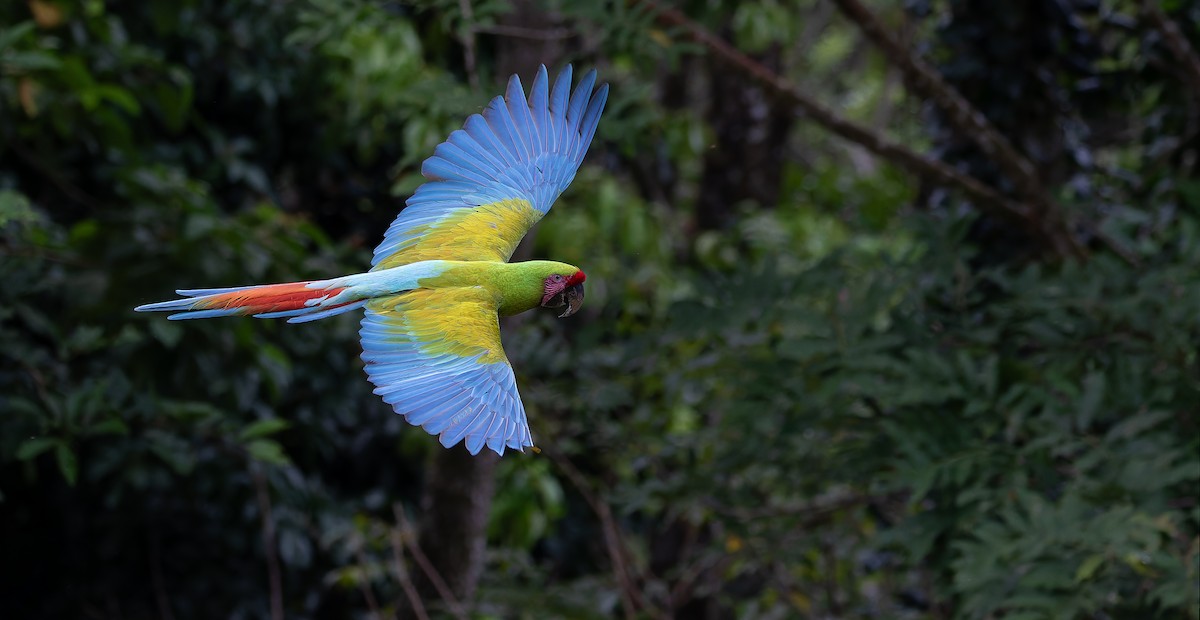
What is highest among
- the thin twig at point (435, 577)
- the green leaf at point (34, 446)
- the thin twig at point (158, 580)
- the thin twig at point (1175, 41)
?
the thin twig at point (1175, 41)

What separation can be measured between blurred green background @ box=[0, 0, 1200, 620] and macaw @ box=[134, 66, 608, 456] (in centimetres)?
48

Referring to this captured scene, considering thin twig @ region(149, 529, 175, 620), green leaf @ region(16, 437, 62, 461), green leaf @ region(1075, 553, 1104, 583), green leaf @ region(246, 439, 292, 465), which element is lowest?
green leaf @ region(1075, 553, 1104, 583)

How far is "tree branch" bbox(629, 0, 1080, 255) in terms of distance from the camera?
3.85 metres

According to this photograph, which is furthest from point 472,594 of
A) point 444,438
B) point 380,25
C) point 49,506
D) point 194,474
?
point 444,438

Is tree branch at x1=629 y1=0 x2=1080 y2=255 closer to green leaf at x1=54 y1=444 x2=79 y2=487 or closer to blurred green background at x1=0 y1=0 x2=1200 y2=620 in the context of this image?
blurred green background at x1=0 y1=0 x2=1200 y2=620

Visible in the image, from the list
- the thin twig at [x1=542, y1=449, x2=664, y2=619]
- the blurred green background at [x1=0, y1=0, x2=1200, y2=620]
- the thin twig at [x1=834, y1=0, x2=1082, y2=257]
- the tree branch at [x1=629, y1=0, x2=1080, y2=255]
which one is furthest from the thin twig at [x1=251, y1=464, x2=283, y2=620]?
the thin twig at [x1=834, y1=0, x2=1082, y2=257]

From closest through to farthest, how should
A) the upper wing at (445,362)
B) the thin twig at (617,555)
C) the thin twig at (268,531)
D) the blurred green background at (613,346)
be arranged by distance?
the upper wing at (445,362) < the blurred green background at (613,346) < the thin twig at (268,531) < the thin twig at (617,555)

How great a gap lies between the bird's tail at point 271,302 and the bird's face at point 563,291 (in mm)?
380

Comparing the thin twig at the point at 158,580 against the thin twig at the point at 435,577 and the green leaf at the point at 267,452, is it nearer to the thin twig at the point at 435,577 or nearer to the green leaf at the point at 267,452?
the thin twig at the point at 435,577

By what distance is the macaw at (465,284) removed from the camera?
2369 millimetres

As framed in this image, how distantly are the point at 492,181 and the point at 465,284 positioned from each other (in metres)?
0.34

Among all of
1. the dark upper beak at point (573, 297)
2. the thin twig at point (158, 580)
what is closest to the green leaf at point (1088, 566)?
the dark upper beak at point (573, 297)

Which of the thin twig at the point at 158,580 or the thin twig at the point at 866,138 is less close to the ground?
the thin twig at the point at 866,138

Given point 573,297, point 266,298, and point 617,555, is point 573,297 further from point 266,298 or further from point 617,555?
point 617,555
